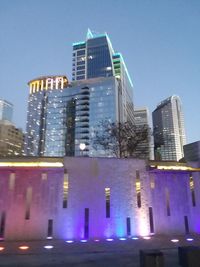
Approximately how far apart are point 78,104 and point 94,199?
10007 centimetres

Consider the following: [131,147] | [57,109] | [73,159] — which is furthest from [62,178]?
[57,109]

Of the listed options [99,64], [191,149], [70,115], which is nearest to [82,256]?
[191,149]

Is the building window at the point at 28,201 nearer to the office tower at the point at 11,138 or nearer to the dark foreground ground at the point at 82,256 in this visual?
the dark foreground ground at the point at 82,256

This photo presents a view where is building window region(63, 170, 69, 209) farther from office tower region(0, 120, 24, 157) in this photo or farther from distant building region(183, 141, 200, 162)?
office tower region(0, 120, 24, 157)

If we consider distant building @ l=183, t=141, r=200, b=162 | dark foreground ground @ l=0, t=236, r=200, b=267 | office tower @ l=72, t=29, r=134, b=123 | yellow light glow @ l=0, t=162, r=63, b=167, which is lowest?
dark foreground ground @ l=0, t=236, r=200, b=267

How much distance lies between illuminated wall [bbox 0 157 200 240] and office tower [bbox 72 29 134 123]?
361ft

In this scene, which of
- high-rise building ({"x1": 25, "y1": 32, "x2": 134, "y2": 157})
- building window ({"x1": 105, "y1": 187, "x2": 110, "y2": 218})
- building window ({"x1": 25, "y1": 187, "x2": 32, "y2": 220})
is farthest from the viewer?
high-rise building ({"x1": 25, "y1": 32, "x2": 134, "y2": 157})

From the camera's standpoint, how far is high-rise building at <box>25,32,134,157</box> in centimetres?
10700

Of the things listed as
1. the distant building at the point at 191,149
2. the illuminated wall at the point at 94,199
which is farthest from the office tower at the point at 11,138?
the illuminated wall at the point at 94,199

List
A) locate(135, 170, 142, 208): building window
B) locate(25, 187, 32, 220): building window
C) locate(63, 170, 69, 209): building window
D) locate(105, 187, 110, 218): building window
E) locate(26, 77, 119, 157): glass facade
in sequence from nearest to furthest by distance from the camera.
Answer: locate(25, 187, 32, 220): building window, locate(63, 170, 69, 209): building window, locate(105, 187, 110, 218): building window, locate(135, 170, 142, 208): building window, locate(26, 77, 119, 157): glass facade

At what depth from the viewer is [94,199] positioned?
15.2 m

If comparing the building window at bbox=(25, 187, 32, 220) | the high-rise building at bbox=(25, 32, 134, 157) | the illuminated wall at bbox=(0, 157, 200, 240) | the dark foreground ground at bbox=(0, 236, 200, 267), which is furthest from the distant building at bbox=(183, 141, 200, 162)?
the high-rise building at bbox=(25, 32, 134, 157)

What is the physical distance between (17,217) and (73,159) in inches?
191

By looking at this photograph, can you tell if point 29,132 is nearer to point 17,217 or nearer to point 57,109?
point 57,109
